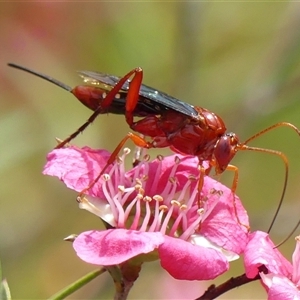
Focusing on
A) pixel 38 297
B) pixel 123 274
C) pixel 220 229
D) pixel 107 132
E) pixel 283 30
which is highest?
pixel 283 30

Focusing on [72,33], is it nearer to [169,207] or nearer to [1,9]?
[1,9]

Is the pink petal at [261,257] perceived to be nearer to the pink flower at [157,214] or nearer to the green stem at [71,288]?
the pink flower at [157,214]

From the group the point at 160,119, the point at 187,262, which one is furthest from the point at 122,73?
the point at 187,262

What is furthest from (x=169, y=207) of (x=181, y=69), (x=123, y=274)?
(x=181, y=69)

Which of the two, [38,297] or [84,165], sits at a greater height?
[84,165]

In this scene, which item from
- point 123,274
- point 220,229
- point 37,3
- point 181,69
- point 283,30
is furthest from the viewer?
point 37,3

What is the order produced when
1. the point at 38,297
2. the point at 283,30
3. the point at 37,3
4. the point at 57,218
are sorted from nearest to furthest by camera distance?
the point at 283,30
the point at 57,218
the point at 38,297
the point at 37,3

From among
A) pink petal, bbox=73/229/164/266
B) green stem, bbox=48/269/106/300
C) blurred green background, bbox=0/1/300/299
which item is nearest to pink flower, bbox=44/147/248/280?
pink petal, bbox=73/229/164/266

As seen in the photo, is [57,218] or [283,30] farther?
[57,218]
